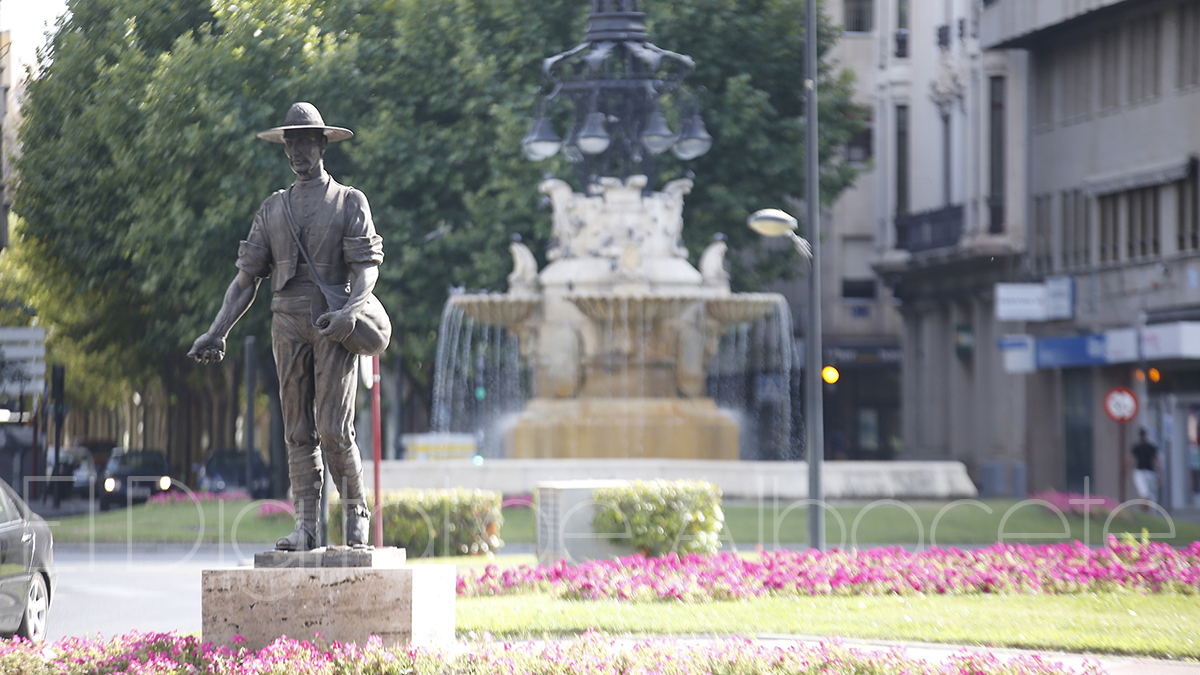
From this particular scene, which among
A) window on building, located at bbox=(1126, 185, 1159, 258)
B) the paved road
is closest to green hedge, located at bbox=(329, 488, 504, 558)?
the paved road

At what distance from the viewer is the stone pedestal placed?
8945 mm

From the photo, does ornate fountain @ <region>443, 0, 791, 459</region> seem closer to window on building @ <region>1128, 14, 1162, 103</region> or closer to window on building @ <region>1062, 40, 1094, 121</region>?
window on building @ <region>1128, 14, 1162, 103</region>

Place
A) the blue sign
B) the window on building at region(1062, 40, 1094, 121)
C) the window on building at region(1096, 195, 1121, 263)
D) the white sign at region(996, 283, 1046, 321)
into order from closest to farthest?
the blue sign
the window on building at region(1096, 195, 1121, 263)
the window on building at region(1062, 40, 1094, 121)
the white sign at region(996, 283, 1046, 321)

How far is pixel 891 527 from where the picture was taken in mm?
21875

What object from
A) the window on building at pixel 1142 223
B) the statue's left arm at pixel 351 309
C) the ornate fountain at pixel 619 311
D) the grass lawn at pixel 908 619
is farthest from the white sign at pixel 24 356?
the window on building at pixel 1142 223

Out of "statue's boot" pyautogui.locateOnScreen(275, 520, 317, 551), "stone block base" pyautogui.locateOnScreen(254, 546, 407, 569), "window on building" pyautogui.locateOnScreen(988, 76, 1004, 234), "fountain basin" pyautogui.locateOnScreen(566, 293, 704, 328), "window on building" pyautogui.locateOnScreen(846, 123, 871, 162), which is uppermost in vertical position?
"window on building" pyautogui.locateOnScreen(846, 123, 871, 162)

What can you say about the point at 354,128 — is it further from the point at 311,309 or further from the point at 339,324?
the point at 339,324

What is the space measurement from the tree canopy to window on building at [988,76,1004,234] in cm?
1009

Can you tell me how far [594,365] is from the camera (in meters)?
23.8

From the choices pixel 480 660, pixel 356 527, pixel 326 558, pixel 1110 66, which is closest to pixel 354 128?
pixel 1110 66

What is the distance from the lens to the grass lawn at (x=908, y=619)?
11.5 m

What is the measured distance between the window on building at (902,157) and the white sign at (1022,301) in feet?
29.5

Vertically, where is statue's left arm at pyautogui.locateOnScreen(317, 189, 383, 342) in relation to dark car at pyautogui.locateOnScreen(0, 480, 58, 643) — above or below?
above

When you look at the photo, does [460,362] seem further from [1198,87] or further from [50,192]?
[1198,87]
